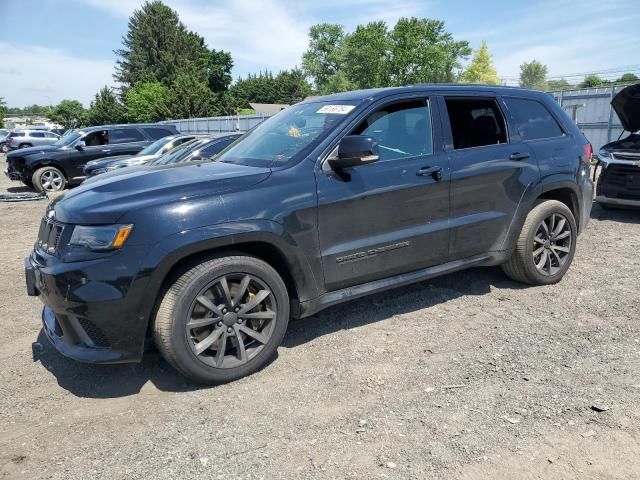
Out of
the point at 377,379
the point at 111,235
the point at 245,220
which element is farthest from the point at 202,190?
the point at 377,379

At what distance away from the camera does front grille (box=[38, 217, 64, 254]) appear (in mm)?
3115

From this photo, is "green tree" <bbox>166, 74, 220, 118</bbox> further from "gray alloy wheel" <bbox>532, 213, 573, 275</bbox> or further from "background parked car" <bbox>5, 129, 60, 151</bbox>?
"gray alloy wheel" <bbox>532, 213, 573, 275</bbox>

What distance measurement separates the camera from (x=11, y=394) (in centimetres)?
330

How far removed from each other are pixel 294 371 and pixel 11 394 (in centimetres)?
184

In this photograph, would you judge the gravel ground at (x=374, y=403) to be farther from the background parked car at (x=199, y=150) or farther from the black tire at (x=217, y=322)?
the background parked car at (x=199, y=150)

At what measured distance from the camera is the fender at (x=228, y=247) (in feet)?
9.76

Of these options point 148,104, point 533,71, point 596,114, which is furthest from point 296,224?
point 533,71

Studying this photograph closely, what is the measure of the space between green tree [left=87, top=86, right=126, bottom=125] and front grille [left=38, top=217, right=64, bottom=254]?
68.0 metres

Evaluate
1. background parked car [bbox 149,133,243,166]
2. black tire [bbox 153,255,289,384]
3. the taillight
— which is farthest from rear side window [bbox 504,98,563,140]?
background parked car [bbox 149,133,243,166]

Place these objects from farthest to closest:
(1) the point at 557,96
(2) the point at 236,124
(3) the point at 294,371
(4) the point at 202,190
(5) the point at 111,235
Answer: (2) the point at 236,124 < (1) the point at 557,96 < (3) the point at 294,371 < (4) the point at 202,190 < (5) the point at 111,235

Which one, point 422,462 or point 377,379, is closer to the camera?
point 422,462

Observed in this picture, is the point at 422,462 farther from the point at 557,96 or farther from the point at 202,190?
the point at 557,96

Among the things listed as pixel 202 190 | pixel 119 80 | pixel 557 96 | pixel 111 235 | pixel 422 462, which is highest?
pixel 119 80

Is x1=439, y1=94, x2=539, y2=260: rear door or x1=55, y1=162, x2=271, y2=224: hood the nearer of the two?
x1=55, y1=162, x2=271, y2=224: hood
